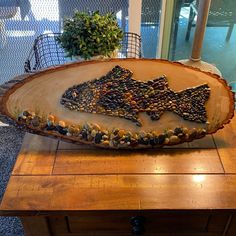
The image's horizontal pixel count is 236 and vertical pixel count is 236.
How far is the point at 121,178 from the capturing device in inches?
29.2

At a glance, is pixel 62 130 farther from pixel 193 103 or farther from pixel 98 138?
pixel 193 103

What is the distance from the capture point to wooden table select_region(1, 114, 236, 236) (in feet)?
2.25

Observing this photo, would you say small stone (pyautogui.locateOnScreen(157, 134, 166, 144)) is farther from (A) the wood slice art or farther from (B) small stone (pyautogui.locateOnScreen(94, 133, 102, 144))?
(B) small stone (pyautogui.locateOnScreen(94, 133, 102, 144))

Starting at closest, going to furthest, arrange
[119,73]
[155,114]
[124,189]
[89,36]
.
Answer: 1. [124,189]
2. [155,114]
3. [119,73]
4. [89,36]

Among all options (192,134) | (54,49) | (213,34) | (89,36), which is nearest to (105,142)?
(192,134)

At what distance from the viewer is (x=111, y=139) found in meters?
0.78

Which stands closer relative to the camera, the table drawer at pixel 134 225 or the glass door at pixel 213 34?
the table drawer at pixel 134 225

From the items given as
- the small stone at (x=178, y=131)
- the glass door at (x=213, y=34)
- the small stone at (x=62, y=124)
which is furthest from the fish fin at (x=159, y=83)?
the glass door at (x=213, y=34)

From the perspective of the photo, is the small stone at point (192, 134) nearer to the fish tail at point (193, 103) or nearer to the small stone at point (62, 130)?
the fish tail at point (193, 103)

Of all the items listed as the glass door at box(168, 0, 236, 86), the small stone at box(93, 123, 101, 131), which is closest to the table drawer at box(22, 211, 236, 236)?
the small stone at box(93, 123, 101, 131)

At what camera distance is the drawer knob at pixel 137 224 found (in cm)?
75

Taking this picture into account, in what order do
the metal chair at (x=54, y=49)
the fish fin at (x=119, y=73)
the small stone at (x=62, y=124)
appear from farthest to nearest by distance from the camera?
the metal chair at (x=54, y=49), the fish fin at (x=119, y=73), the small stone at (x=62, y=124)

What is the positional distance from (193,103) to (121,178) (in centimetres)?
29

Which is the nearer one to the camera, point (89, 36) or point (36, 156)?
point (36, 156)
